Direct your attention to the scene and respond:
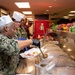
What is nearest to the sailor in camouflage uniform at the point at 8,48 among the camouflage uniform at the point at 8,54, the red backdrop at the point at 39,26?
the camouflage uniform at the point at 8,54

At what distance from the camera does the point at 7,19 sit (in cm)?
133

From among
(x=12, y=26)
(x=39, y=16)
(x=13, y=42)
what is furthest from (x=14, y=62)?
(x=39, y=16)

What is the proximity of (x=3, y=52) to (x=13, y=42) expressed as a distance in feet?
0.35

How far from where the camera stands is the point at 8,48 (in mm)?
1101

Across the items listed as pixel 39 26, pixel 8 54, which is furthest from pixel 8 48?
pixel 39 26

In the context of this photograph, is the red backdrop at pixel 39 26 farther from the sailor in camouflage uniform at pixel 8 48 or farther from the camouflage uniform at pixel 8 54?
the camouflage uniform at pixel 8 54

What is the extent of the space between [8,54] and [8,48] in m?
0.06

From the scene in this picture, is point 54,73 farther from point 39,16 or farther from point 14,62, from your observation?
point 39,16

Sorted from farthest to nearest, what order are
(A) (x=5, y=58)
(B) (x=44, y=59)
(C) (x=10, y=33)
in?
(B) (x=44, y=59), (C) (x=10, y=33), (A) (x=5, y=58)

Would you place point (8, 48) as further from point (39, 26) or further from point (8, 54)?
point (39, 26)

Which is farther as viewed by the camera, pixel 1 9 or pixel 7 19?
pixel 1 9

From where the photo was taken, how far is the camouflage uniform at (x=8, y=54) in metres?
1.11

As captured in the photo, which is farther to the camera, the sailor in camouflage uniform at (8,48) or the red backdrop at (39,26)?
the red backdrop at (39,26)

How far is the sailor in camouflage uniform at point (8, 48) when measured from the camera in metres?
1.11
